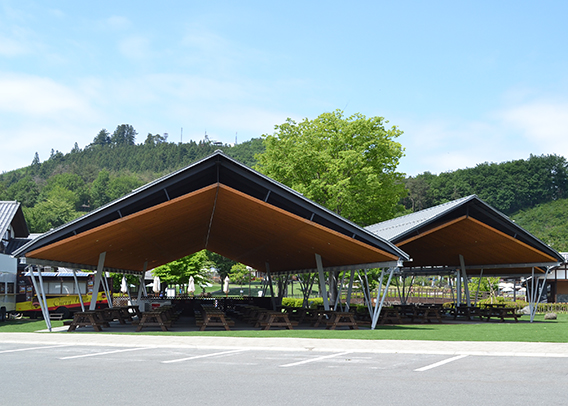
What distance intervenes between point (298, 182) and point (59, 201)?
86.8m

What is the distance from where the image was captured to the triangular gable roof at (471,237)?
1953 cm

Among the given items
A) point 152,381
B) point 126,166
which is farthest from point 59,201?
point 152,381

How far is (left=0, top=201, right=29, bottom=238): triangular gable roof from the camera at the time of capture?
27.9 metres

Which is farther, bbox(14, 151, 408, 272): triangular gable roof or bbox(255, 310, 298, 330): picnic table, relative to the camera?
bbox(255, 310, 298, 330): picnic table

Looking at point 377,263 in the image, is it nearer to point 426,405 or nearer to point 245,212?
point 245,212

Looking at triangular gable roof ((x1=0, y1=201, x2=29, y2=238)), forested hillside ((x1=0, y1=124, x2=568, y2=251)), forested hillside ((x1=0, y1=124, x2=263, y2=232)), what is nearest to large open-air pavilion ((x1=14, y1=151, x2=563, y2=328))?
triangular gable roof ((x1=0, y1=201, x2=29, y2=238))

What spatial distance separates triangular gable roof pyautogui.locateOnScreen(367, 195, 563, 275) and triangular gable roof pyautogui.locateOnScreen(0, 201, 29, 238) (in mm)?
18977

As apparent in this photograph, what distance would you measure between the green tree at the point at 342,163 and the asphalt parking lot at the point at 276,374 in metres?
18.1

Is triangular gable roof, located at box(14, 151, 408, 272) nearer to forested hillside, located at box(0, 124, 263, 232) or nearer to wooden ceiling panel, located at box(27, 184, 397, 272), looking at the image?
wooden ceiling panel, located at box(27, 184, 397, 272)

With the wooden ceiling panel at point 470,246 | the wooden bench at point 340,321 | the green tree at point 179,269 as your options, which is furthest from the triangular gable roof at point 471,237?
the green tree at point 179,269

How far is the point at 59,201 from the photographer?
10612cm

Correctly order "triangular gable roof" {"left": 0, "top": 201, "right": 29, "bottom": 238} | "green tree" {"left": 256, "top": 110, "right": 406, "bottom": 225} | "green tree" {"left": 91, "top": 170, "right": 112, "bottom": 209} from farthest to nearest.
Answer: "green tree" {"left": 91, "top": 170, "right": 112, "bottom": 209} < "green tree" {"left": 256, "top": 110, "right": 406, "bottom": 225} < "triangular gable roof" {"left": 0, "top": 201, "right": 29, "bottom": 238}

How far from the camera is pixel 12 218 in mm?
29047

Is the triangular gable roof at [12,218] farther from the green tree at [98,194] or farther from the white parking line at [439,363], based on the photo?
the green tree at [98,194]
